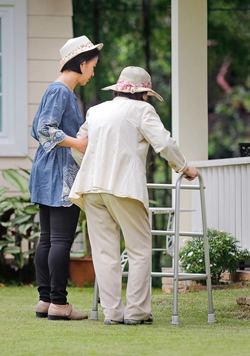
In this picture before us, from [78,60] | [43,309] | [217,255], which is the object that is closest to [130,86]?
[78,60]

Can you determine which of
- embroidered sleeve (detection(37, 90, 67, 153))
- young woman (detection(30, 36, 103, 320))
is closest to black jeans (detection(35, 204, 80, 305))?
young woman (detection(30, 36, 103, 320))

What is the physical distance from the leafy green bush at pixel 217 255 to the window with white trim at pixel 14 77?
2314mm

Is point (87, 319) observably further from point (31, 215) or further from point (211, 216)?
point (31, 215)

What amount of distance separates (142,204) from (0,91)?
13.9 ft

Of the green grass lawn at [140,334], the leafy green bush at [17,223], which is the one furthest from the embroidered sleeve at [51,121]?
the leafy green bush at [17,223]

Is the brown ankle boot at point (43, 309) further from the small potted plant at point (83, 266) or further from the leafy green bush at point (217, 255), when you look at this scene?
the small potted plant at point (83, 266)

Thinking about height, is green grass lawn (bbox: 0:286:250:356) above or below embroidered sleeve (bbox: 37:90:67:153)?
below

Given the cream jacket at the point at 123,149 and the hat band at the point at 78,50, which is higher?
the hat band at the point at 78,50

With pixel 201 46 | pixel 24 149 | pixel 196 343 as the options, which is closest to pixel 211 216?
pixel 201 46

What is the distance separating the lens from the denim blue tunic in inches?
216

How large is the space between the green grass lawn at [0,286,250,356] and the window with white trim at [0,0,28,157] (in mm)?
2827

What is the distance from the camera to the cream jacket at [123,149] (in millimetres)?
5160

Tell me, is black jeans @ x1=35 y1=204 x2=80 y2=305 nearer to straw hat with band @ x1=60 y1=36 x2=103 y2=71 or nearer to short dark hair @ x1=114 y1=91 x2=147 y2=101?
short dark hair @ x1=114 y1=91 x2=147 y2=101

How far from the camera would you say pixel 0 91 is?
361 inches
